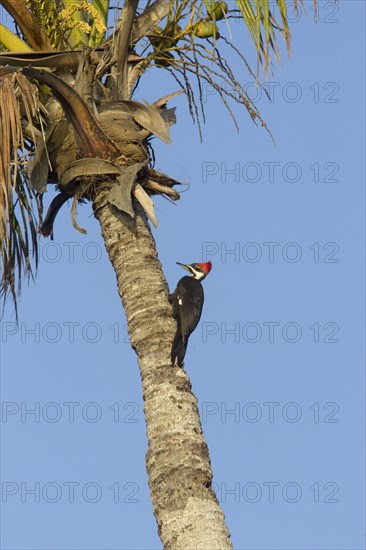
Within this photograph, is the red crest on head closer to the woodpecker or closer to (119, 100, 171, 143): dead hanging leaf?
the woodpecker

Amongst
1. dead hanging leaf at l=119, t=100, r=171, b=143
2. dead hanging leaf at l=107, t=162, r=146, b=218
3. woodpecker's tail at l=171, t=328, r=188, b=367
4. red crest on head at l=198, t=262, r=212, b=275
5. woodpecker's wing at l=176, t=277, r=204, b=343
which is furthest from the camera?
red crest on head at l=198, t=262, r=212, b=275

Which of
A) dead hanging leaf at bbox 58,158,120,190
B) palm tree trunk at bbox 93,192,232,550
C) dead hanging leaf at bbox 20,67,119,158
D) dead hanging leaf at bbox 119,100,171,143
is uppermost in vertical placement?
dead hanging leaf at bbox 119,100,171,143

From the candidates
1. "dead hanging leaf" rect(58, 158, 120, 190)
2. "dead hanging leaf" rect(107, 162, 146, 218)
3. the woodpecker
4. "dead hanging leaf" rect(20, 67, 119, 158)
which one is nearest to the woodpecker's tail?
the woodpecker

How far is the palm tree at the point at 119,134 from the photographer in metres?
6.18

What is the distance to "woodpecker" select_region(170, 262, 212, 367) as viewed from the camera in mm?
6305

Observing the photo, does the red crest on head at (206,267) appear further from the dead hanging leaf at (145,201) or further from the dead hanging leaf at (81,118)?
the dead hanging leaf at (81,118)

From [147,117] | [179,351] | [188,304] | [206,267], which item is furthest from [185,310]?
[206,267]

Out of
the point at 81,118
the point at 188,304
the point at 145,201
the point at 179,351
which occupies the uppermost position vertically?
the point at 81,118

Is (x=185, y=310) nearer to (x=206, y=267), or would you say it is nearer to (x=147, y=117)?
(x=147, y=117)

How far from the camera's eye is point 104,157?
693 cm

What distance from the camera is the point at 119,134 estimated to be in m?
7.01

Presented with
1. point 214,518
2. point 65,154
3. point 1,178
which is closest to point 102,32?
point 65,154

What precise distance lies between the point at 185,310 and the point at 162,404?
2.75ft

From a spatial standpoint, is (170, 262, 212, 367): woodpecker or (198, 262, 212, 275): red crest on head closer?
(170, 262, 212, 367): woodpecker
